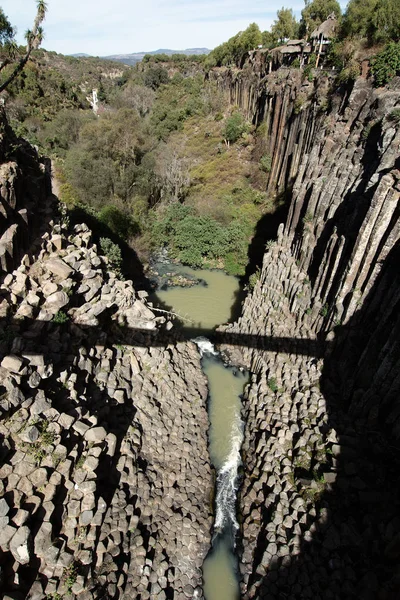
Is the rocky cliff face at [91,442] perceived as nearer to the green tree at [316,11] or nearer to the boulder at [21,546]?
the boulder at [21,546]

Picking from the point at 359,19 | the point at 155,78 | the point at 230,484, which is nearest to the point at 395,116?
the point at 359,19

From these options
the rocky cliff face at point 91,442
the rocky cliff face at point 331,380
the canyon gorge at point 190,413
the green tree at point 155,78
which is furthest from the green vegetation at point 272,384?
the green tree at point 155,78

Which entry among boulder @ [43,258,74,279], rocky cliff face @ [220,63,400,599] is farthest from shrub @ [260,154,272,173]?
boulder @ [43,258,74,279]

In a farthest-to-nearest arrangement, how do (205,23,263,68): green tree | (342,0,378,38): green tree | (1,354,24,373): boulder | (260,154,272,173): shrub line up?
(205,23,263,68): green tree, (260,154,272,173): shrub, (342,0,378,38): green tree, (1,354,24,373): boulder

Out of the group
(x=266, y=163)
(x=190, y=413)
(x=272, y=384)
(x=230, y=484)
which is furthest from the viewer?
(x=266, y=163)

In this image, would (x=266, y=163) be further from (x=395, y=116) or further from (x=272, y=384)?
(x=272, y=384)

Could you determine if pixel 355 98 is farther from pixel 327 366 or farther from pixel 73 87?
pixel 73 87

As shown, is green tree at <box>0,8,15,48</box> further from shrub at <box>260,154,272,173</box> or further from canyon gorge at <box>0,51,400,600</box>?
shrub at <box>260,154,272,173</box>
